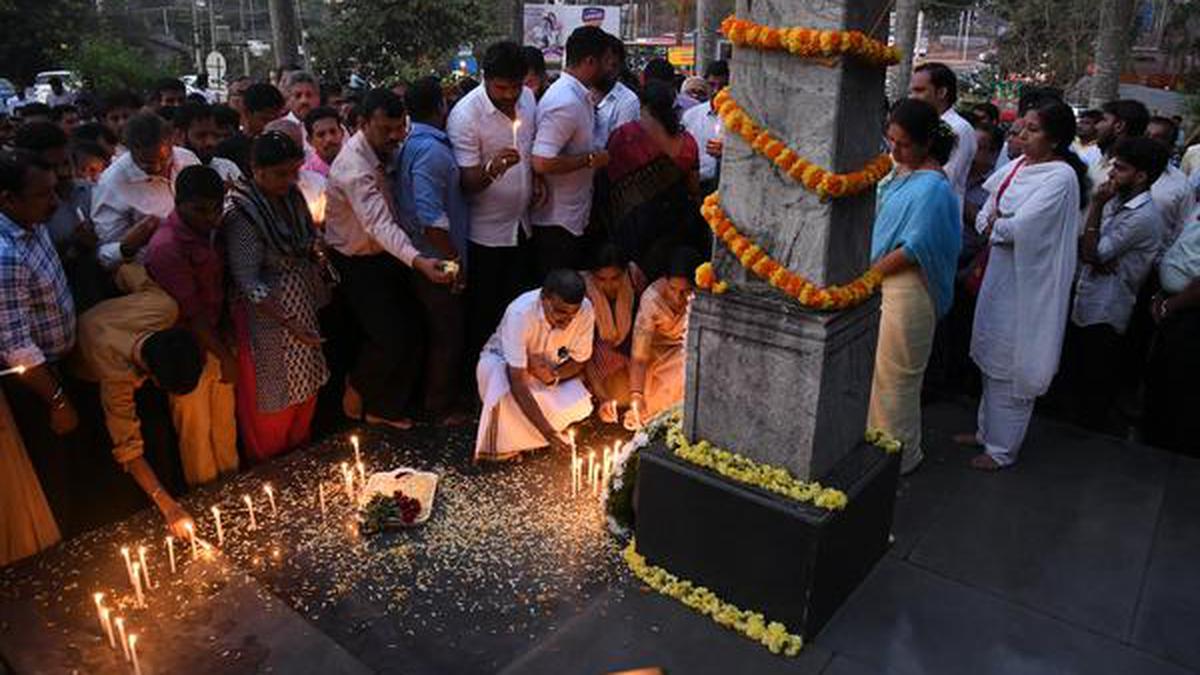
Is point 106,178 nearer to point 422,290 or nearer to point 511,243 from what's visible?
point 422,290

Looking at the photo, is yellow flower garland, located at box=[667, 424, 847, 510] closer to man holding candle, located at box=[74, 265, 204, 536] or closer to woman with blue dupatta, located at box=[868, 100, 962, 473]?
woman with blue dupatta, located at box=[868, 100, 962, 473]

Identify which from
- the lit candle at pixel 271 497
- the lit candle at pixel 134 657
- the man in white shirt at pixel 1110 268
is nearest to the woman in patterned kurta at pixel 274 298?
the lit candle at pixel 271 497

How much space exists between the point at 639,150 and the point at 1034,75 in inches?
1301

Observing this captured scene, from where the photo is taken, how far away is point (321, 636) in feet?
10.9

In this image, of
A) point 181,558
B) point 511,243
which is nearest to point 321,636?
point 181,558

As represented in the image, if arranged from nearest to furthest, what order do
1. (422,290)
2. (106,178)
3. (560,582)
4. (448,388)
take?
(560,582) → (106,178) → (422,290) → (448,388)

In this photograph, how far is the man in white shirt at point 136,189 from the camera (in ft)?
15.0

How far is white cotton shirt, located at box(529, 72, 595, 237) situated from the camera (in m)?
5.18

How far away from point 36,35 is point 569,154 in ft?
96.0

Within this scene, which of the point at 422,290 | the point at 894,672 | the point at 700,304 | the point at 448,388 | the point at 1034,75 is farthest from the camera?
the point at 1034,75

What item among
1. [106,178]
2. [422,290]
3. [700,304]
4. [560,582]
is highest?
[106,178]

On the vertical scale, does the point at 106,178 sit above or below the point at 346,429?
above

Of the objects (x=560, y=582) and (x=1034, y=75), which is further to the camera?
(x=1034, y=75)

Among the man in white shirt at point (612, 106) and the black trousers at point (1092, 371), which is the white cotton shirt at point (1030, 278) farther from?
the man in white shirt at point (612, 106)
